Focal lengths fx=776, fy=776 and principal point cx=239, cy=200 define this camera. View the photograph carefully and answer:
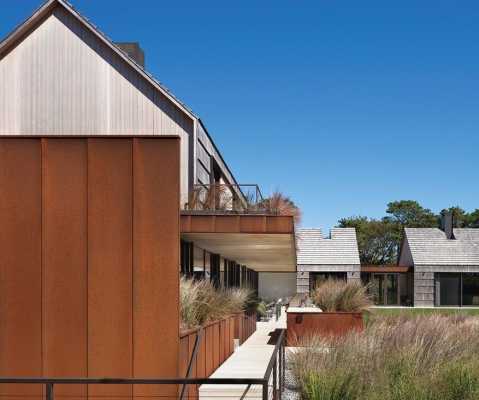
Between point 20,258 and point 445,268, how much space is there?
35955mm

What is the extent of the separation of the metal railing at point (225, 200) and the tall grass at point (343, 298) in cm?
503

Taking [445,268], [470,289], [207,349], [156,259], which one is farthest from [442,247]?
[156,259]

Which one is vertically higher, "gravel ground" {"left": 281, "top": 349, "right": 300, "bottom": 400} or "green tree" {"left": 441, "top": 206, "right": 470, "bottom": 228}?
"green tree" {"left": 441, "top": 206, "right": 470, "bottom": 228}

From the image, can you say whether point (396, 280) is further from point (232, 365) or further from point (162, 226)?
point (162, 226)

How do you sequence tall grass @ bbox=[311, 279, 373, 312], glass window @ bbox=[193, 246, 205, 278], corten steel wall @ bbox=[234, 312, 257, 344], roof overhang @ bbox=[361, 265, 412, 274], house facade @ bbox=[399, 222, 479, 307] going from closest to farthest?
1. corten steel wall @ bbox=[234, 312, 257, 344]
2. glass window @ bbox=[193, 246, 205, 278]
3. tall grass @ bbox=[311, 279, 373, 312]
4. house facade @ bbox=[399, 222, 479, 307]
5. roof overhang @ bbox=[361, 265, 412, 274]

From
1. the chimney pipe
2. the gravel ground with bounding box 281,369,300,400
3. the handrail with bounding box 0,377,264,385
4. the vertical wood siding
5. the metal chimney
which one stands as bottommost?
the gravel ground with bounding box 281,369,300,400

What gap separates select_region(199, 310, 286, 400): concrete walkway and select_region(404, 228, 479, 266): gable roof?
73.9 ft

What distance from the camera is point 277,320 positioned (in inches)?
1166

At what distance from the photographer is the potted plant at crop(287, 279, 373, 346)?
1806 cm

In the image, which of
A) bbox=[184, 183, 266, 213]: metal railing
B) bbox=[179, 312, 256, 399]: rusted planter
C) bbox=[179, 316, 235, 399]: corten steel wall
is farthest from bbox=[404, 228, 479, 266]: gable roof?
bbox=[179, 316, 235, 399]: corten steel wall

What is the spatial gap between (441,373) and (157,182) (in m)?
4.29

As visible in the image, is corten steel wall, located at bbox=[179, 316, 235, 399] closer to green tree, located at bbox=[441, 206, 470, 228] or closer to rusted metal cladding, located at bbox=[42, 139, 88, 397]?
rusted metal cladding, located at bbox=[42, 139, 88, 397]

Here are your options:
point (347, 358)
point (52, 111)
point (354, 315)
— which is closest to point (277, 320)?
point (354, 315)

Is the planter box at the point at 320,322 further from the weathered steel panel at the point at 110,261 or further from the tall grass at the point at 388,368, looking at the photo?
the weathered steel panel at the point at 110,261
